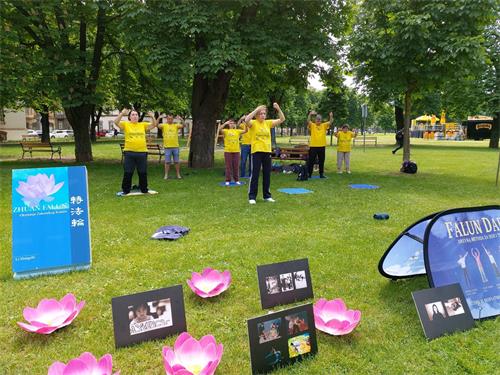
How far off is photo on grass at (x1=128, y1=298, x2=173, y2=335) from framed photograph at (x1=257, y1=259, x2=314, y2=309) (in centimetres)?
84

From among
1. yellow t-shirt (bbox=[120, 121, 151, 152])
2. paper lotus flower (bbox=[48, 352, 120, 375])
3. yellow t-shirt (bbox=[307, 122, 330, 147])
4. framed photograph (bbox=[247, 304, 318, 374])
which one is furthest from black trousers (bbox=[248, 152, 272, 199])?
paper lotus flower (bbox=[48, 352, 120, 375])

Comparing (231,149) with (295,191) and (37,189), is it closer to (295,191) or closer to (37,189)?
(295,191)

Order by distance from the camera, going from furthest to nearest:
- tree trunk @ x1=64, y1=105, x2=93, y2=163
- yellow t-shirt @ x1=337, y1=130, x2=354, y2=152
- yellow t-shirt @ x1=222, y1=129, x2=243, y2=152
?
tree trunk @ x1=64, y1=105, x2=93, y2=163
yellow t-shirt @ x1=337, y1=130, x2=354, y2=152
yellow t-shirt @ x1=222, y1=129, x2=243, y2=152

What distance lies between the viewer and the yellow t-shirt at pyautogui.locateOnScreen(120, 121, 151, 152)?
8703 mm

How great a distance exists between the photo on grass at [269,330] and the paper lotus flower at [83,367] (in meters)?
0.91

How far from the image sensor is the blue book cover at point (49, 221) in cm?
410

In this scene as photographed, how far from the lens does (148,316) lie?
9.64 feet

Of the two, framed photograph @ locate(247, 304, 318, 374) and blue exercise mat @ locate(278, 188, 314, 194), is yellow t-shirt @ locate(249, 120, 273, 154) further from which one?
framed photograph @ locate(247, 304, 318, 374)

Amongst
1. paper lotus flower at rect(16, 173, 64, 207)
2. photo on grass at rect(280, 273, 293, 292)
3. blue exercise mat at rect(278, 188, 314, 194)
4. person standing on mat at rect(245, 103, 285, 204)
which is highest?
person standing on mat at rect(245, 103, 285, 204)

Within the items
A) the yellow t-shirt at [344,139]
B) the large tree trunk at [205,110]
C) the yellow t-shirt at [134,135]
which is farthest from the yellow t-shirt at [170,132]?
the yellow t-shirt at [344,139]

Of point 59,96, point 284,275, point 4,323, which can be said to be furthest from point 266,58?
point 4,323

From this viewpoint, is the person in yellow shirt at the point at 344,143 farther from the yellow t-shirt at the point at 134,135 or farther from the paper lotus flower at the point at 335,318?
the paper lotus flower at the point at 335,318

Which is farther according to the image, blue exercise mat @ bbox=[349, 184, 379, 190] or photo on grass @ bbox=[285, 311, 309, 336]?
blue exercise mat @ bbox=[349, 184, 379, 190]

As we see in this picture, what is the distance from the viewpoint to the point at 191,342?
2.56 metres
